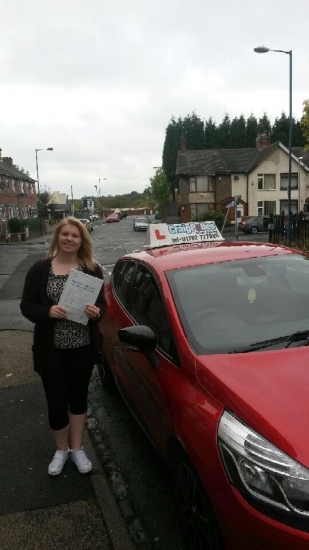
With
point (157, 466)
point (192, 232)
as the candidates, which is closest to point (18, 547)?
point (157, 466)

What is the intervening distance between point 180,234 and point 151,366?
298cm

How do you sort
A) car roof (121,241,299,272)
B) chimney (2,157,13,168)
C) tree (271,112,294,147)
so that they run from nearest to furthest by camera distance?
car roof (121,241,299,272) → chimney (2,157,13,168) → tree (271,112,294,147)

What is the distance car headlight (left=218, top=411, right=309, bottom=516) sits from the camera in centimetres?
185

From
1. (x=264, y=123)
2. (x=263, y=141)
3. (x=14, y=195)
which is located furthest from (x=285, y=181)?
(x=264, y=123)

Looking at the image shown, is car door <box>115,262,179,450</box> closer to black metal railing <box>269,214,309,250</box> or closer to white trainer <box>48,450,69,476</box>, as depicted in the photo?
white trainer <box>48,450,69,476</box>

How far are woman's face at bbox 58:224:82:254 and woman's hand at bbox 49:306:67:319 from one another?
1.35ft

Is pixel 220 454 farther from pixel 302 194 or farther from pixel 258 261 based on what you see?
pixel 302 194

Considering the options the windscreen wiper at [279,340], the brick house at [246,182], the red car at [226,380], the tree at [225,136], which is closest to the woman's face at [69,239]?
the red car at [226,380]

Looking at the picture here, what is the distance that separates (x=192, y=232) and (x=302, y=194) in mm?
46725

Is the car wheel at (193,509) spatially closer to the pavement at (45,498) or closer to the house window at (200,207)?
the pavement at (45,498)

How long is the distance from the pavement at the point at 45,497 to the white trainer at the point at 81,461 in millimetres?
45

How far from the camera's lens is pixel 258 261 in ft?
11.7

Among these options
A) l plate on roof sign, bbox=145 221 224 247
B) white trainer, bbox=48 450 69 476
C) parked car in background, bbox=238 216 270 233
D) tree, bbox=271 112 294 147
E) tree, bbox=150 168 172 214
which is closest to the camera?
white trainer, bbox=48 450 69 476

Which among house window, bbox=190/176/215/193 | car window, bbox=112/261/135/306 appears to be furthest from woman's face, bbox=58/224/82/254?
house window, bbox=190/176/215/193
